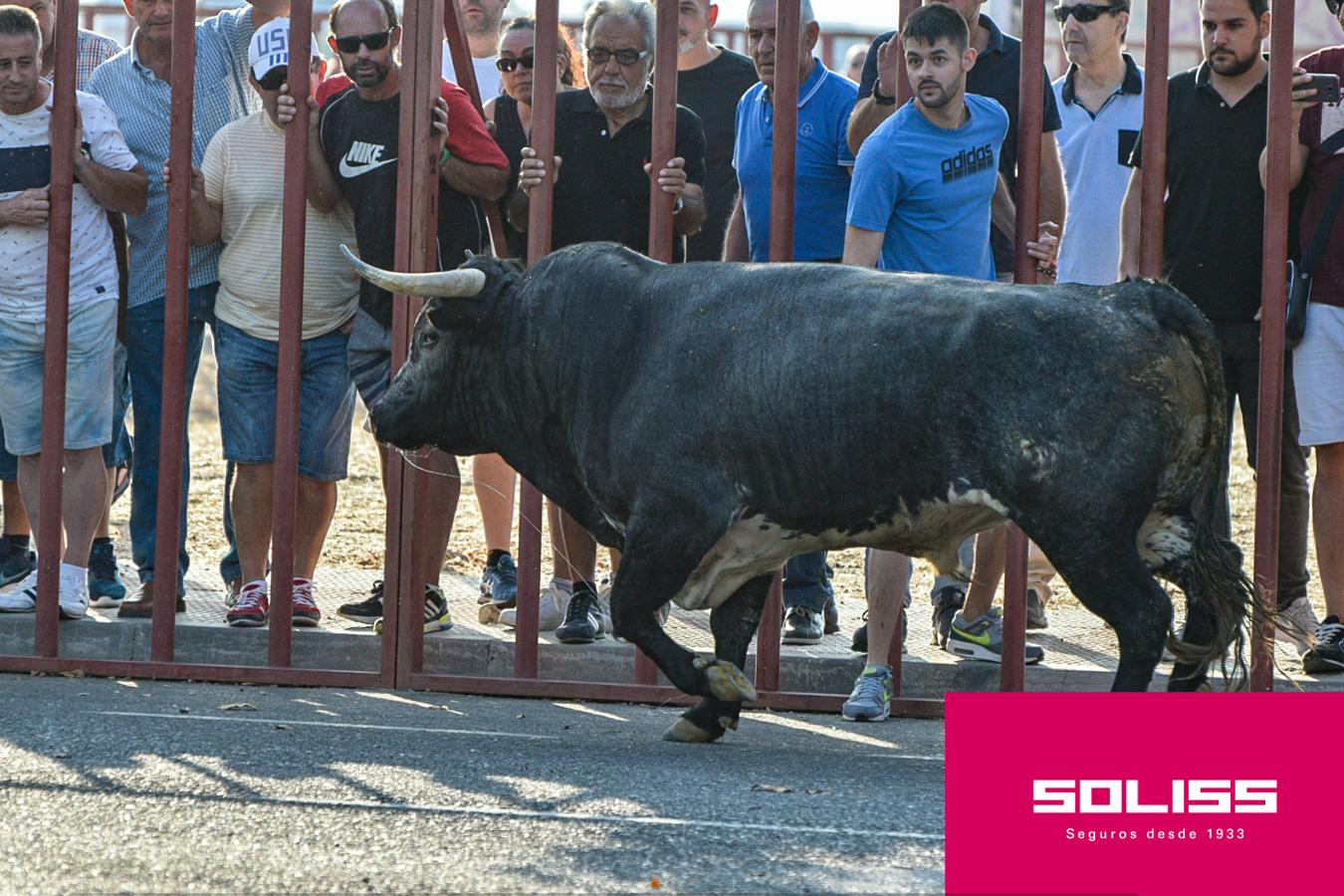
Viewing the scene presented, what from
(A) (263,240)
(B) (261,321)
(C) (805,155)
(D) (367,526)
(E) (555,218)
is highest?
(C) (805,155)

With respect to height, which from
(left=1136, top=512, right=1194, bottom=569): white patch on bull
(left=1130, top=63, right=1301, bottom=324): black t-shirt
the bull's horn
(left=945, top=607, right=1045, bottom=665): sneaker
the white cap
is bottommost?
(left=945, top=607, right=1045, bottom=665): sneaker

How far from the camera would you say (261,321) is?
280 inches

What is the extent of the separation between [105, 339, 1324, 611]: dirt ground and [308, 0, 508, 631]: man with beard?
2210 millimetres

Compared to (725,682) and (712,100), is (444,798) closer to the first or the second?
(725,682)

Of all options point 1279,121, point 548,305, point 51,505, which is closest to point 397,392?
point 548,305

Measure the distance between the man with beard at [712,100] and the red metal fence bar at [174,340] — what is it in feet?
6.19

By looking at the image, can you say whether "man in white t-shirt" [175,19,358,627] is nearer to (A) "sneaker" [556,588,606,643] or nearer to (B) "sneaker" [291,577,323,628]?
(B) "sneaker" [291,577,323,628]

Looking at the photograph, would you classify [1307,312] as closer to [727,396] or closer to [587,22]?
[727,396]

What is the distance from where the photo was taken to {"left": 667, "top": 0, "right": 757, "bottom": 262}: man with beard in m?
7.73

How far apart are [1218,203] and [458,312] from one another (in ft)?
8.24

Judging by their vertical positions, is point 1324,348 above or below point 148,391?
above

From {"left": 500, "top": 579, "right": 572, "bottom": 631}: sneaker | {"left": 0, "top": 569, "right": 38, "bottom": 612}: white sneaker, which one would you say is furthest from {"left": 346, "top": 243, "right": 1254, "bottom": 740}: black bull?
{"left": 0, "top": 569, "right": 38, "bottom": 612}: white sneaker

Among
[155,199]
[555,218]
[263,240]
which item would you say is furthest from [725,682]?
[155,199]

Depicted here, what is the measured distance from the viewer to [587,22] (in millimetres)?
7004
